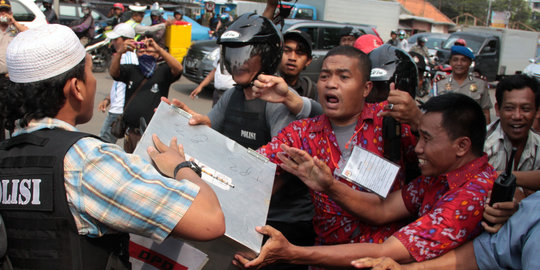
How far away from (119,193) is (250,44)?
1441mm

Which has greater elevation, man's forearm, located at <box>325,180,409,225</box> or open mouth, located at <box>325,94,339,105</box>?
open mouth, located at <box>325,94,339,105</box>

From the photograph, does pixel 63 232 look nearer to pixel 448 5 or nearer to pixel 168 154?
pixel 168 154

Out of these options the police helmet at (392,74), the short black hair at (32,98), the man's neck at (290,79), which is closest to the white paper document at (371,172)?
the police helmet at (392,74)

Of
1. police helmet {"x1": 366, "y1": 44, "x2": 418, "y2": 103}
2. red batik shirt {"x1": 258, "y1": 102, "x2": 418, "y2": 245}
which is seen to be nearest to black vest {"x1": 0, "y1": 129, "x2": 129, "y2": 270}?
red batik shirt {"x1": 258, "y1": 102, "x2": 418, "y2": 245}

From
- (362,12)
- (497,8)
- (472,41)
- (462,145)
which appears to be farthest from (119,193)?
(497,8)

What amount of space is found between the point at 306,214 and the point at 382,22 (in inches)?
805

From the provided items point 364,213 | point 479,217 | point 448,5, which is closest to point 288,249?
point 364,213

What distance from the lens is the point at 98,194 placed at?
149cm

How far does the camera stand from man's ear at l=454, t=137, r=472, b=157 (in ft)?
6.47

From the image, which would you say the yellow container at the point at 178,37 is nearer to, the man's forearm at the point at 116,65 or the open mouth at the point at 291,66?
the man's forearm at the point at 116,65

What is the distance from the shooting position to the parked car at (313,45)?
1091 centimetres

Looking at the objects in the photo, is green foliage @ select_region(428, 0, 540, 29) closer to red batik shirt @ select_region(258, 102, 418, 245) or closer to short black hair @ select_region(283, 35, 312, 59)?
short black hair @ select_region(283, 35, 312, 59)

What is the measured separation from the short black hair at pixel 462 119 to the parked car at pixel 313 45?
353 inches

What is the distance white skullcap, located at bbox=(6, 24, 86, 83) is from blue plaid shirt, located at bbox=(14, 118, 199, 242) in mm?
295
